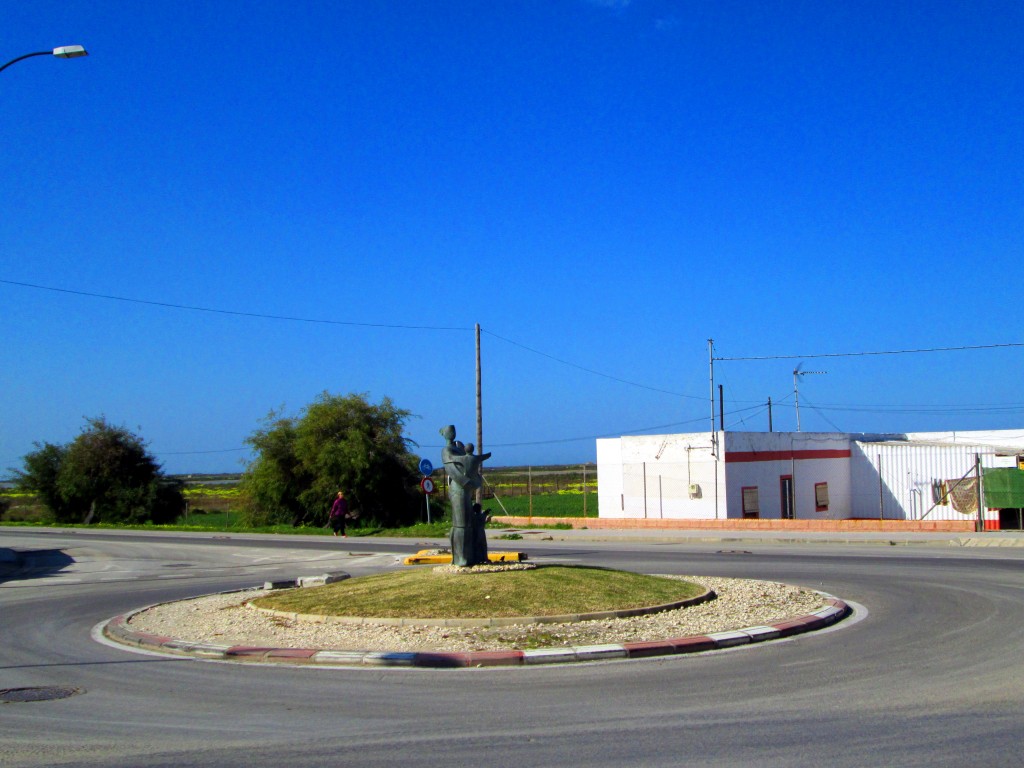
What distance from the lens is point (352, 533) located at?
3588 centimetres

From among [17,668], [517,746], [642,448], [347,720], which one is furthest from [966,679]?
[642,448]

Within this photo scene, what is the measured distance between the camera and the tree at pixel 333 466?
4512 centimetres

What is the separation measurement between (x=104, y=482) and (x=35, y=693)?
48676mm

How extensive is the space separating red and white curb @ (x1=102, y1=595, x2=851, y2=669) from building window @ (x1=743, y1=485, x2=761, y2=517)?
27.5 m

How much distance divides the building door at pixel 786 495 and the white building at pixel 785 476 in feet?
0.14

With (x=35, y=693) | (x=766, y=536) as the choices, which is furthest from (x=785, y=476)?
(x=35, y=693)

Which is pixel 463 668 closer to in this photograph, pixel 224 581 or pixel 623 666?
pixel 623 666

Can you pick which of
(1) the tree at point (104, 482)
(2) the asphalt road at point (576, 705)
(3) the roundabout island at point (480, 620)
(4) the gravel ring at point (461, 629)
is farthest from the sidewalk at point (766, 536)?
(1) the tree at point (104, 482)

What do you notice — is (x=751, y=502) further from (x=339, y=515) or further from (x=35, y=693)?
(x=35, y=693)

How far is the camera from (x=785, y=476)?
135 feet

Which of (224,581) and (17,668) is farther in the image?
(224,581)

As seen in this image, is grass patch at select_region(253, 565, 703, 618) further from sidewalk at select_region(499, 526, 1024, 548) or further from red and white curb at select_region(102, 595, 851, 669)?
sidewalk at select_region(499, 526, 1024, 548)

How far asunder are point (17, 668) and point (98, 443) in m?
47.2

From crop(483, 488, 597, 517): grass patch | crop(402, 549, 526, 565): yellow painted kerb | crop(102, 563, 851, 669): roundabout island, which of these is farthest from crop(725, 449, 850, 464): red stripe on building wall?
crop(102, 563, 851, 669): roundabout island
